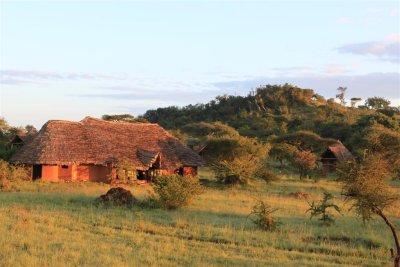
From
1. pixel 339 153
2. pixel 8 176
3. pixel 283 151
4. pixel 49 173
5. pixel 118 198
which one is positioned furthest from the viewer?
pixel 339 153

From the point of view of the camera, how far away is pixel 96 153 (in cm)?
2756

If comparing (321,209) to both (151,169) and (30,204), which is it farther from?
(151,169)

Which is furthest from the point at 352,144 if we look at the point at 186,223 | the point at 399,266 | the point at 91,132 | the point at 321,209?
the point at 399,266

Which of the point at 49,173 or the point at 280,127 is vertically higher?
the point at 280,127

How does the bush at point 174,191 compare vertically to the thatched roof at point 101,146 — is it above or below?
below

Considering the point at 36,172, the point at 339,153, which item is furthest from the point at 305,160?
the point at 36,172

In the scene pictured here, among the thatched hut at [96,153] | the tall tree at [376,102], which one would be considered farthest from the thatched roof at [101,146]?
the tall tree at [376,102]

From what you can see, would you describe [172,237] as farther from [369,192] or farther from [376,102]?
[376,102]

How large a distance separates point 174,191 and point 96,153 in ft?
38.0

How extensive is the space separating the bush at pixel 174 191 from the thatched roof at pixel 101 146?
33.3ft

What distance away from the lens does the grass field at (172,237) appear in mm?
9312

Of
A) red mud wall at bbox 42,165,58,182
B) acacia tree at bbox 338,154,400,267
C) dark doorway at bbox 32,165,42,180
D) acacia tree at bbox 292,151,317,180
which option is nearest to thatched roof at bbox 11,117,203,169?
red mud wall at bbox 42,165,58,182

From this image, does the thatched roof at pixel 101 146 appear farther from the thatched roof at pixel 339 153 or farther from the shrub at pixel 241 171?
the thatched roof at pixel 339 153

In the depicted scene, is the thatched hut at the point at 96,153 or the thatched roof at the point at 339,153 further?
the thatched roof at the point at 339,153
